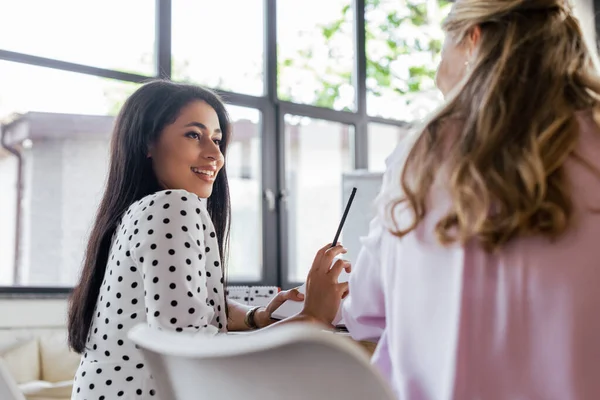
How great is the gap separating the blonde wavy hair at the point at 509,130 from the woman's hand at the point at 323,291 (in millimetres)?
509

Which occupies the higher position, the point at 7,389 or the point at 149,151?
the point at 149,151

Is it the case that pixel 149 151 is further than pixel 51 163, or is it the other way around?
pixel 51 163

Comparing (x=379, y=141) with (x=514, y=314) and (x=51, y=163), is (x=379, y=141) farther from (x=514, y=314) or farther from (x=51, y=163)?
(x=514, y=314)

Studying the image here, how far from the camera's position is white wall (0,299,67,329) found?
3715 mm

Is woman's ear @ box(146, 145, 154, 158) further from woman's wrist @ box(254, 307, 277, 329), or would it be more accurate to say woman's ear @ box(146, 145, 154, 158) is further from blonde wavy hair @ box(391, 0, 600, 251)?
blonde wavy hair @ box(391, 0, 600, 251)

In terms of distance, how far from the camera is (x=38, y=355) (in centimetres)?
366

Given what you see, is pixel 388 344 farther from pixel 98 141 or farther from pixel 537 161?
pixel 98 141

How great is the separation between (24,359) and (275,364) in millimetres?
3252

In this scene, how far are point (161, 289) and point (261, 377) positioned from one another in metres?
0.61

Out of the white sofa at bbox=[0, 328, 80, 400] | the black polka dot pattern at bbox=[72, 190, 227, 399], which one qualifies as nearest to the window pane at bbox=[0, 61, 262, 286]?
the white sofa at bbox=[0, 328, 80, 400]

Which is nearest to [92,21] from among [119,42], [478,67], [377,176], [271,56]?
[119,42]

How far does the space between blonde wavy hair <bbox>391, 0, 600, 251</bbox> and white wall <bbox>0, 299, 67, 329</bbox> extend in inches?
120

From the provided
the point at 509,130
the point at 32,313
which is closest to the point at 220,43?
the point at 32,313

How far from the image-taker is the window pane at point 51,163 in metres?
3.80
